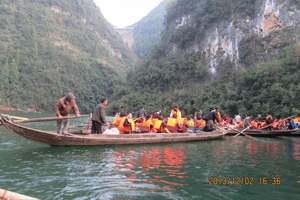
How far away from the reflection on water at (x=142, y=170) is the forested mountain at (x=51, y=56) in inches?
2385

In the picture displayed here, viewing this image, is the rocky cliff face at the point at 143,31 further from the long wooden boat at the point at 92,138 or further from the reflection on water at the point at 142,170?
the reflection on water at the point at 142,170

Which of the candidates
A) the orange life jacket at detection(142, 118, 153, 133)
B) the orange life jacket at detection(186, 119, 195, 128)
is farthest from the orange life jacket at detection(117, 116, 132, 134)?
the orange life jacket at detection(186, 119, 195, 128)

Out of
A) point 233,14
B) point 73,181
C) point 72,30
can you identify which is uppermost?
point 72,30

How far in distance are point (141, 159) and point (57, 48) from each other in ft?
A: 296

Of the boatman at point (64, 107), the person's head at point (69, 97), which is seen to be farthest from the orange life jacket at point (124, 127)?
the person's head at point (69, 97)

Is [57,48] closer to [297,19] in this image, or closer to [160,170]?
[297,19]

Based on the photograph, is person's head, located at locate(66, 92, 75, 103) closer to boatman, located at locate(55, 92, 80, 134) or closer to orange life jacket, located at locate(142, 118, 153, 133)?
boatman, located at locate(55, 92, 80, 134)

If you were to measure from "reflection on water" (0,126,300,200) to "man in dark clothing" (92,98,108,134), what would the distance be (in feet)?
3.35

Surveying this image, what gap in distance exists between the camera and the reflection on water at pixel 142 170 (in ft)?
25.7

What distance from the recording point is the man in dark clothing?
14.0 m

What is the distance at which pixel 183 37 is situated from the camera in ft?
205

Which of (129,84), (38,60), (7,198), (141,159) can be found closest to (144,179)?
(141,159)

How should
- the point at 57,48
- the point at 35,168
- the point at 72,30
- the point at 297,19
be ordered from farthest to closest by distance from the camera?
the point at 72,30 < the point at 57,48 < the point at 297,19 < the point at 35,168

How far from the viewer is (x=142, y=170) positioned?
32.7ft
